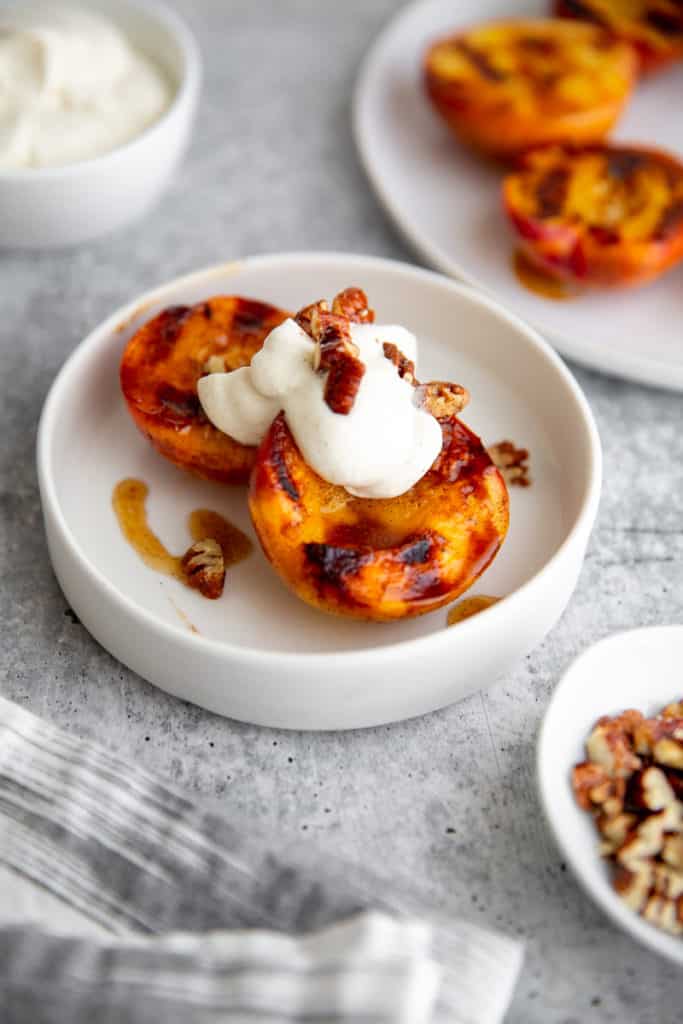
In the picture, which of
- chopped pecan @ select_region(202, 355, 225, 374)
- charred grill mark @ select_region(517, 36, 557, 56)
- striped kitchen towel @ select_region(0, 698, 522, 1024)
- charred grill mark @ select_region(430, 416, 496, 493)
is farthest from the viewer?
charred grill mark @ select_region(517, 36, 557, 56)

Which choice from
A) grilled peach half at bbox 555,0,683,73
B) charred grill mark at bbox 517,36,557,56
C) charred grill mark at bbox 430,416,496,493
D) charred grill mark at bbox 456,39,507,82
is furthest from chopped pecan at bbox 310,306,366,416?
grilled peach half at bbox 555,0,683,73

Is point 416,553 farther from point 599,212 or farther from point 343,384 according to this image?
point 599,212

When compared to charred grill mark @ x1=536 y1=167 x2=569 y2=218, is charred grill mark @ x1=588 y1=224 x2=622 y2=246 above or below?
above

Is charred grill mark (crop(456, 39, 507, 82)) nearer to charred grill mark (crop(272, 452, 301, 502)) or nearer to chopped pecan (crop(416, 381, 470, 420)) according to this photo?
chopped pecan (crop(416, 381, 470, 420))

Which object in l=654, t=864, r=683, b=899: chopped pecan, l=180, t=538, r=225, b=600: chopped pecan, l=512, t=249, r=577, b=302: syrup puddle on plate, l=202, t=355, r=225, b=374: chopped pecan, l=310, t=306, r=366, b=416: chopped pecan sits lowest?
l=180, t=538, r=225, b=600: chopped pecan

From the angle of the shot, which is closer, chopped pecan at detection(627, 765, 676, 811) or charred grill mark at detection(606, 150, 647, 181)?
chopped pecan at detection(627, 765, 676, 811)

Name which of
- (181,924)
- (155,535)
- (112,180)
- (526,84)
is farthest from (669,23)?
(181,924)

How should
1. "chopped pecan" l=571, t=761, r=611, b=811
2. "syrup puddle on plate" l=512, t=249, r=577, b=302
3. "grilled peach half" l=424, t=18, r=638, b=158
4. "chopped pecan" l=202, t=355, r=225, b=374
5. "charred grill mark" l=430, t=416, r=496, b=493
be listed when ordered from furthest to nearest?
"grilled peach half" l=424, t=18, r=638, b=158
"syrup puddle on plate" l=512, t=249, r=577, b=302
"chopped pecan" l=202, t=355, r=225, b=374
"charred grill mark" l=430, t=416, r=496, b=493
"chopped pecan" l=571, t=761, r=611, b=811
